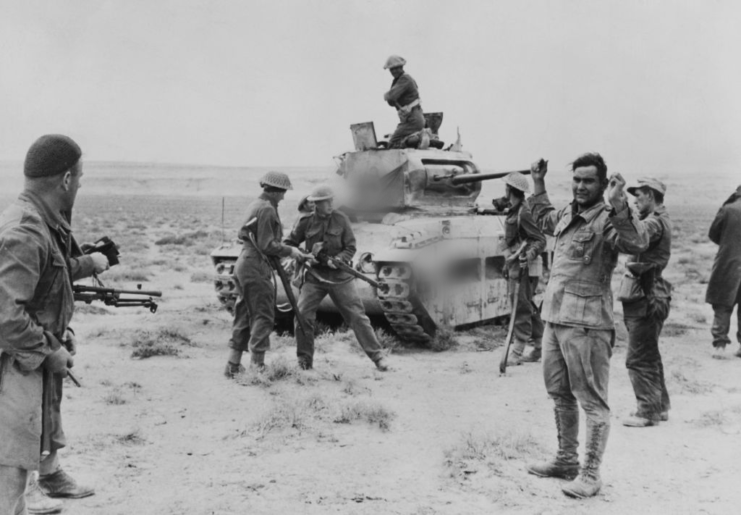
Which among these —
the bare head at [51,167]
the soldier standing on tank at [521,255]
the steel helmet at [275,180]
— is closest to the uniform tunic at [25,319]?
the bare head at [51,167]

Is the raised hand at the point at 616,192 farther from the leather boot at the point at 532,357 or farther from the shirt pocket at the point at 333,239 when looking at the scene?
the leather boot at the point at 532,357

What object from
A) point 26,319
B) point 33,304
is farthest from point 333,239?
point 26,319

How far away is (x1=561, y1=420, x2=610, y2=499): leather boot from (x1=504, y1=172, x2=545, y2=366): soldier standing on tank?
4087mm

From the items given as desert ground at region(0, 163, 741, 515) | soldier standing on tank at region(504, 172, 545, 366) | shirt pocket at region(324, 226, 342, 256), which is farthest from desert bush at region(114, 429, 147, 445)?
soldier standing on tank at region(504, 172, 545, 366)

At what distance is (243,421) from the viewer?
6.64 m

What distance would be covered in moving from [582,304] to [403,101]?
279 inches

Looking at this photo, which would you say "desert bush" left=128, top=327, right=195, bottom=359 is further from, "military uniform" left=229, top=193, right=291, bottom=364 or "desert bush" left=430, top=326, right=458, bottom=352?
"desert bush" left=430, top=326, right=458, bottom=352

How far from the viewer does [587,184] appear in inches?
195

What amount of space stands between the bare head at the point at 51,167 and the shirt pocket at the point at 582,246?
10.4ft

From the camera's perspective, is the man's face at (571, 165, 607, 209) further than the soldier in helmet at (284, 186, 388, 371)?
No

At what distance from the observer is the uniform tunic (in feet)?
10.9

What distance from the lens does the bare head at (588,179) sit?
496 centimetres

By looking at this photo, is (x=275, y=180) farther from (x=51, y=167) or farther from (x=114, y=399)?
(x=51, y=167)

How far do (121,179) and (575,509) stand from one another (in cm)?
10035
